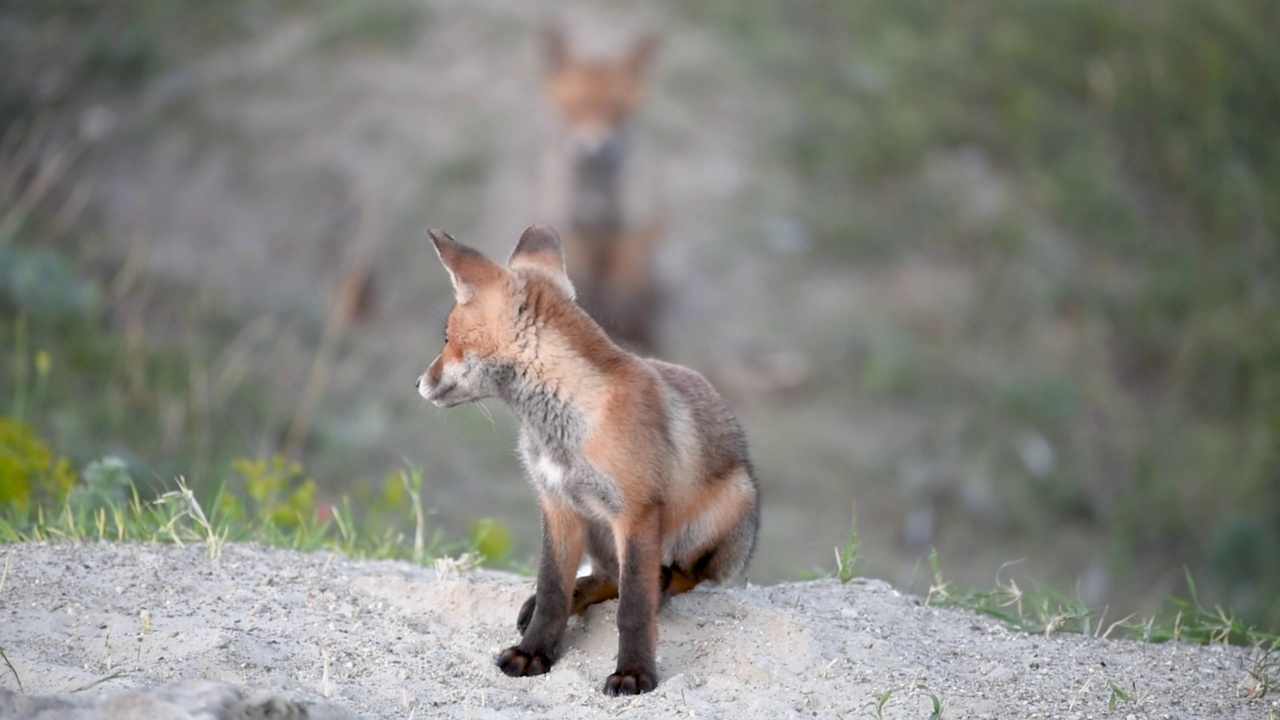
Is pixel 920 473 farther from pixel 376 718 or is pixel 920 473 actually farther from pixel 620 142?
pixel 376 718

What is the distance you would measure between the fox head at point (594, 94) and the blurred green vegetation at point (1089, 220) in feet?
6.98

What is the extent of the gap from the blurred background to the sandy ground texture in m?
3.60

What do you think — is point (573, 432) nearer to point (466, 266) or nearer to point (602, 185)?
point (466, 266)

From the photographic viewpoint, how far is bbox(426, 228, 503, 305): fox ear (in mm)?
3908

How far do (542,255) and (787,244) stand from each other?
765 centimetres

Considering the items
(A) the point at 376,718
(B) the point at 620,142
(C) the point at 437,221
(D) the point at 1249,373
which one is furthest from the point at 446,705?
(D) the point at 1249,373

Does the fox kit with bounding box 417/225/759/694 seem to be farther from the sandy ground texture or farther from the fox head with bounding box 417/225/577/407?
the sandy ground texture

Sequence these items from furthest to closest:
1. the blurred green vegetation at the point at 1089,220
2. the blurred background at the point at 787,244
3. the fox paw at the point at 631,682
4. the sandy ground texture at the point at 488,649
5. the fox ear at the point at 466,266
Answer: the blurred green vegetation at the point at 1089,220, the blurred background at the point at 787,244, the fox ear at the point at 466,266, the fox paw at the point at 631,682, the sandy ground texture at the point at 488,649

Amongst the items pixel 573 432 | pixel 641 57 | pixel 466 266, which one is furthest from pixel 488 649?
pixel 641 57

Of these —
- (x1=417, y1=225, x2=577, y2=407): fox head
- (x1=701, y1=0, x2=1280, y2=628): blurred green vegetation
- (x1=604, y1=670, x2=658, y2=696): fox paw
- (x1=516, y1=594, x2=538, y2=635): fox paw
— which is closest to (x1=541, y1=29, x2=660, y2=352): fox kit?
(x1=701, y1=0, x2=1280, y2=628): blurred green vegetation

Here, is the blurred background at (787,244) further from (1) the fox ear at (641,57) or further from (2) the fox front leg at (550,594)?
(2) the fox front leg at (550,594)

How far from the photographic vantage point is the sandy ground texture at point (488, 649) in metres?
3.65

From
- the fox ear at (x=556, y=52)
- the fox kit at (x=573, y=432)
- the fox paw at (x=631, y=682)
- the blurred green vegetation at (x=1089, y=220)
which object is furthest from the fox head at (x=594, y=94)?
the fox paw at (x=631, y=682)

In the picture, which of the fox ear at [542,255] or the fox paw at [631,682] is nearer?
the fox paw at [631,682]
